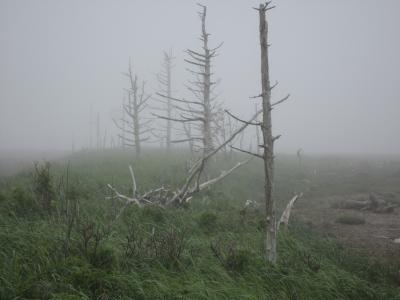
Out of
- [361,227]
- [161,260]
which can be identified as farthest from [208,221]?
[361,227]

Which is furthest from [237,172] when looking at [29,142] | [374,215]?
[29,142]

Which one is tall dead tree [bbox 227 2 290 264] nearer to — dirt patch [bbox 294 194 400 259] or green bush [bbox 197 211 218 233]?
green bush [bbox 197 211 218 233]

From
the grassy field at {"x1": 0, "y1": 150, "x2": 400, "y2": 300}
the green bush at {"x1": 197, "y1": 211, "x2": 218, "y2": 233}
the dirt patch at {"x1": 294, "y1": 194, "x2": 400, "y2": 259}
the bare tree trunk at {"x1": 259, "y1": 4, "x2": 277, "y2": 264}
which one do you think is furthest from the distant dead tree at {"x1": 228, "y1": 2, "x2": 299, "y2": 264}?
the dirt patch at {"x1": 294, "y1": 194, "x2": 400, "y2": 259}

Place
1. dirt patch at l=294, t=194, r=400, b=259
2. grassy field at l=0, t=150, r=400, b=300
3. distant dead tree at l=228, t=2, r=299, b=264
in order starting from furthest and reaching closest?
1. dirt patch at l=294, t=194, r=400, b=259
2. distant dead tree at l=228, t=2, r=299, b=264
3. grassy field at l=0, t=150, r=400, b=300

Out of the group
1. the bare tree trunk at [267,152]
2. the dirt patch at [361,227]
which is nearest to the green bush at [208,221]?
the bare tree trunk at [267,152]

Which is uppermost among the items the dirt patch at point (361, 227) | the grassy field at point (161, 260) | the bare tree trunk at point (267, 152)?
the bare tree trunk at point (267, 152)

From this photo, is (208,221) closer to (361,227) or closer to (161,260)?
(161,260)

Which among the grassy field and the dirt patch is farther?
the dirt patch

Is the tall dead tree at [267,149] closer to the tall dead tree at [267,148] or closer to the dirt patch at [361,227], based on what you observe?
the tall dead tree at [267,148]

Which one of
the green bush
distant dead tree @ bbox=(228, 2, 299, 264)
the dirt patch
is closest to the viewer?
distant dead tree @ bbox=(228, 2, 299, 264)

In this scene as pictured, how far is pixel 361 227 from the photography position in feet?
32.2

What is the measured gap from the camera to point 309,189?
60.9 ft

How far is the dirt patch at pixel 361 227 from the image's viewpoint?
759 centimetres

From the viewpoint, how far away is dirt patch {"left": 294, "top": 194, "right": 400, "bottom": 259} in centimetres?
759
